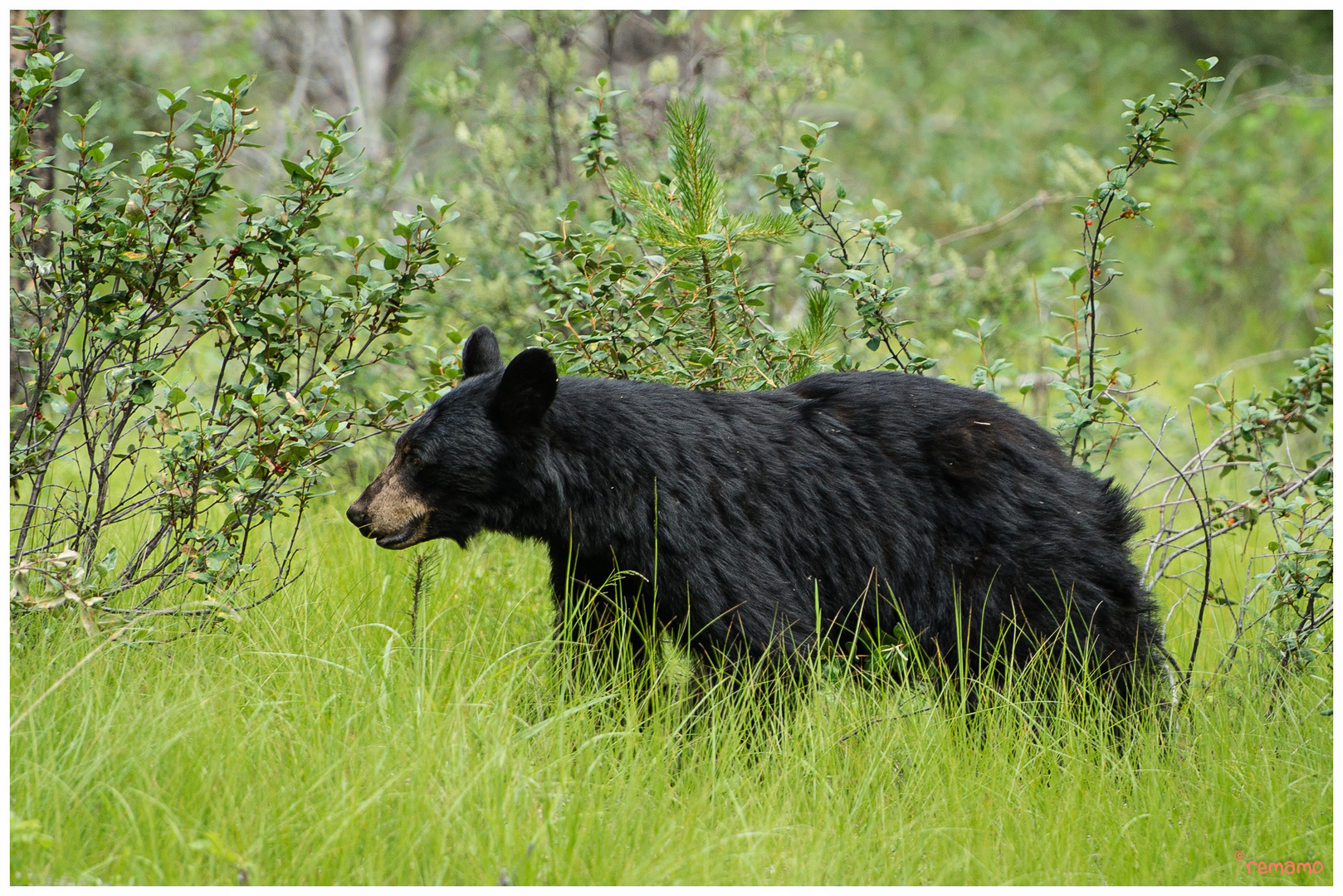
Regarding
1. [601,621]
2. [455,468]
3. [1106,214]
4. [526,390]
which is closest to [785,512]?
[601,621]

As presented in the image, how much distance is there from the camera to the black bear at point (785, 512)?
342 centimetres

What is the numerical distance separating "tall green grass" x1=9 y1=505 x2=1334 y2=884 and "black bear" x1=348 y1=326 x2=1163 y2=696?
0.83 feet

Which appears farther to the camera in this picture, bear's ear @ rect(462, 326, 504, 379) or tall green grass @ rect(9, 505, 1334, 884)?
bear's ear @ rect(462, 326, 504, 379)

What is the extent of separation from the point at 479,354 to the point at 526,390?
0.52m

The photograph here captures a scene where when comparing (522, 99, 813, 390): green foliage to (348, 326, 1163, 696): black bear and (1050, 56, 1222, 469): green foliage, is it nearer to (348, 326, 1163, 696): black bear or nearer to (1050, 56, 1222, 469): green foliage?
(348, 326, 1163, 696): black bear

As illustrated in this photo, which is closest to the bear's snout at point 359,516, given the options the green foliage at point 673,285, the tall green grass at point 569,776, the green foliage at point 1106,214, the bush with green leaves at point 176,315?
the bush with green leaves at point 176,315

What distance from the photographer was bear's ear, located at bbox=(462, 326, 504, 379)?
378 centimetres

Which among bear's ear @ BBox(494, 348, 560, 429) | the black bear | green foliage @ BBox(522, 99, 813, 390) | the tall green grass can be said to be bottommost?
the tall green grass

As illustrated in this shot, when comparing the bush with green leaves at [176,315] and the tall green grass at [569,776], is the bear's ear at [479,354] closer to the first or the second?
the bush with green leaves at [176,315]

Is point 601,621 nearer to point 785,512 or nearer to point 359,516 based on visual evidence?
point 785,512

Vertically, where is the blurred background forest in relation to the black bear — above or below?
above

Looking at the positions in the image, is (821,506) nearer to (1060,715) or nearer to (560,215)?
(1060,715)

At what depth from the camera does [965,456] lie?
12.0 ft

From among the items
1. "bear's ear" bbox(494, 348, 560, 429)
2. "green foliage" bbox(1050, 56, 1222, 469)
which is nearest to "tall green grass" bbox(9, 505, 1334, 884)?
"bear's ear" bbox(494, 348, 560, 429)
